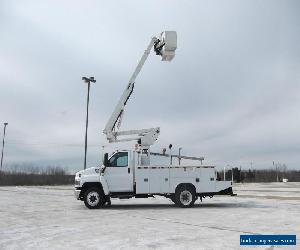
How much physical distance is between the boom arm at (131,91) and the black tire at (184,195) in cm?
240

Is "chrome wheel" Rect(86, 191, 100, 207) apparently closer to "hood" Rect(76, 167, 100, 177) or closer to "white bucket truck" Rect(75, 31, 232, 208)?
"white bucket truck" Rect(75, 31, 232, 208)

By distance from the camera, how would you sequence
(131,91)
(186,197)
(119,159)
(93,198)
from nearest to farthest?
1. (93,198)
2. (186,197)
3. (119,159)
4. (131,91)

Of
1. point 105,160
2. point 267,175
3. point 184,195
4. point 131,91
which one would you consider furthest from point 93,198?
point 267,175

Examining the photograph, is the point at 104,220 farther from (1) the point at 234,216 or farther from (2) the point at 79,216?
(1) the point at 234,216

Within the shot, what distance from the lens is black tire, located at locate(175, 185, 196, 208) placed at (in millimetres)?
17641

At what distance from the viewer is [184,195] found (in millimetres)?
17719

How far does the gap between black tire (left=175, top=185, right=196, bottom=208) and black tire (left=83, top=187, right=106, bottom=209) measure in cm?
300

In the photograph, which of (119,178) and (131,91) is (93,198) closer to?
(119,178)

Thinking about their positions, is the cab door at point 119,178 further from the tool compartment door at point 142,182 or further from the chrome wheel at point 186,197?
the chrome wheel at point 186,197

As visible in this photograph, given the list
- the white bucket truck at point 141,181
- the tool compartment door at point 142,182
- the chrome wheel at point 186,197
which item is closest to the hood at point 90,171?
the white bucket truck at point 141,181

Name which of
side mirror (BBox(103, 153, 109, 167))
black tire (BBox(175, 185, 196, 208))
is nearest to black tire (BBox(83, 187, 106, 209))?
side mirror (BBox(103, 153, 109, 167))

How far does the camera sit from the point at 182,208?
17.5 m

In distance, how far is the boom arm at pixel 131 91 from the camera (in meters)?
18.9

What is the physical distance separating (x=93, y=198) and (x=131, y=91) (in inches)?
217
